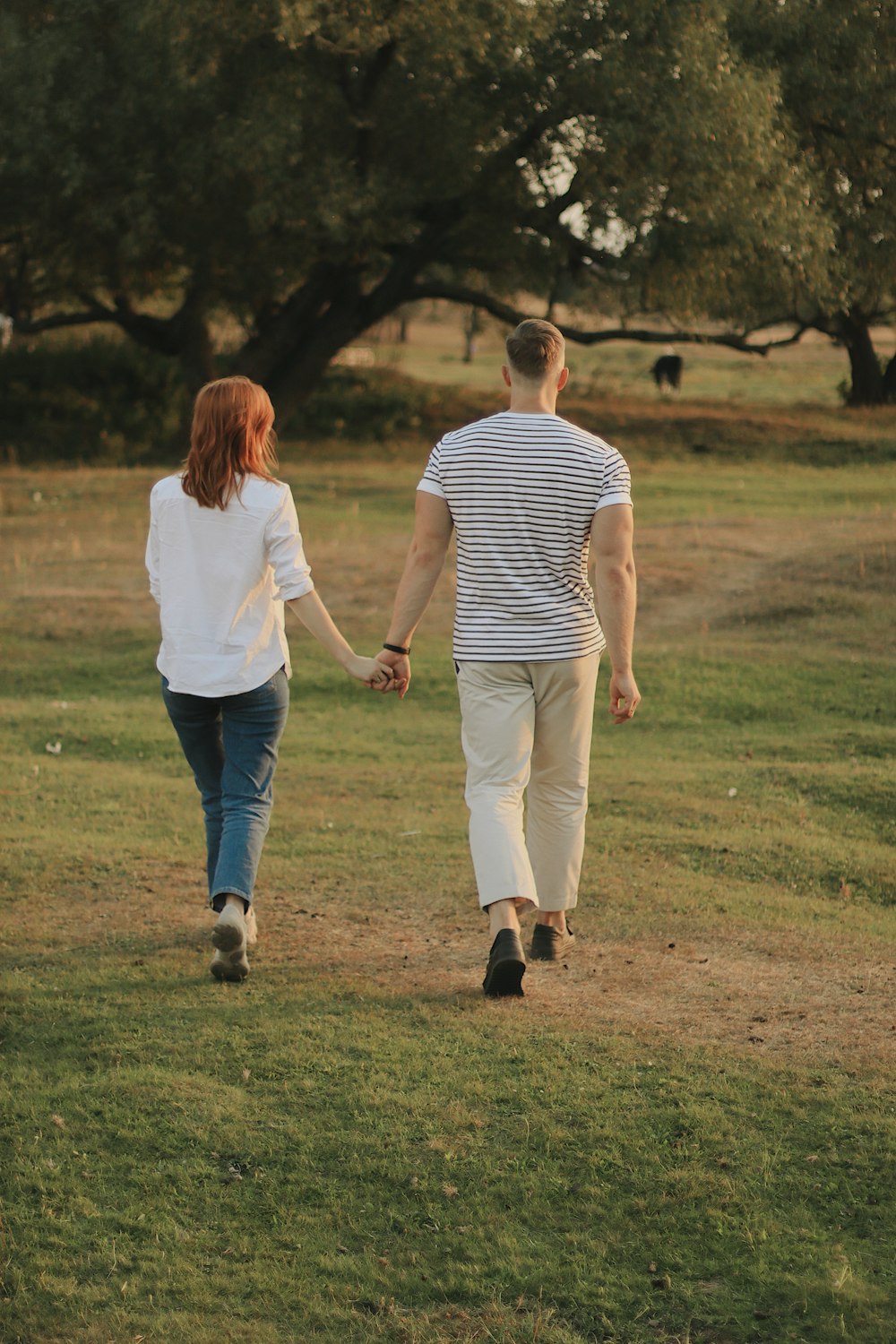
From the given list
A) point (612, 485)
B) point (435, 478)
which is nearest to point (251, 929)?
point (435, 478)

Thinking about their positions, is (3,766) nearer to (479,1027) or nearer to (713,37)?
(479,1027)

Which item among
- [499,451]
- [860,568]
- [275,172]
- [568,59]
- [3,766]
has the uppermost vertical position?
[568,59]

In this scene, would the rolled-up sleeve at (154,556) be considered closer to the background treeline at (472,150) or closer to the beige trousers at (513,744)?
the beige trousers at (513,744)

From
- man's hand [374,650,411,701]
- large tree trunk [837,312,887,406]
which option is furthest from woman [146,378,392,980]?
large tree trunk [837,312,887,406]

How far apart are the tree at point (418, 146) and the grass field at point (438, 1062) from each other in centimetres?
1171

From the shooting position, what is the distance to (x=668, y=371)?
34.1m

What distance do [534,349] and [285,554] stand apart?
959 mm

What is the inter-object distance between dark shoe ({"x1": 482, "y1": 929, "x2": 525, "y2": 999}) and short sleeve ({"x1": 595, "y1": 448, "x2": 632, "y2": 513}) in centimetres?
130

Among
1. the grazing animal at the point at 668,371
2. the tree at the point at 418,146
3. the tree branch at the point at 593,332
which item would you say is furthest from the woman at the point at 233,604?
the grazing animal at the point at 668,371

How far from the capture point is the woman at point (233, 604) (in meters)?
4.47

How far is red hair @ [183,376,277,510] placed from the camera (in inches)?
175

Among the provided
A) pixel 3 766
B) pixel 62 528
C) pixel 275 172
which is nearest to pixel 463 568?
pixel 3 766

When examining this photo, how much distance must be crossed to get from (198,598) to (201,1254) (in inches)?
78.7

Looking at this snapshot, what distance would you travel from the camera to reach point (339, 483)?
2002 cm
